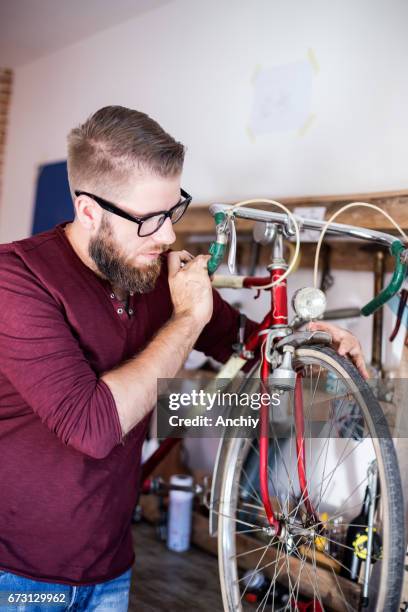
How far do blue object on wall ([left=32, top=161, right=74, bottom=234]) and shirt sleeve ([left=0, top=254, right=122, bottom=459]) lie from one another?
2.53m

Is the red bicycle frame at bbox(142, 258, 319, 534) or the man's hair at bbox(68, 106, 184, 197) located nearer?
the man's hair at bbox(68, 106, 184, 197)

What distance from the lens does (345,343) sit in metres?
1.46

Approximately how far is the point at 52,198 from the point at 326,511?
253 centimetres

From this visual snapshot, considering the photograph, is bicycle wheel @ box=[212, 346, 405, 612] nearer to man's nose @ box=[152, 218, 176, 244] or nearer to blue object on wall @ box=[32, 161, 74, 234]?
man's nose @ box=[152, 218, 176, 244]

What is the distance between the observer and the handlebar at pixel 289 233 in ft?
4.49

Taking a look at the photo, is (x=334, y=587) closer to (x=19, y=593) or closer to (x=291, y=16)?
(x=19, y=593)

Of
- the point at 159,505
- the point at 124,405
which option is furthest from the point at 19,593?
the point at 159,505

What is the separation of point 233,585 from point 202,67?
2188 millimetres

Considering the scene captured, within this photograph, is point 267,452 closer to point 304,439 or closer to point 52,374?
point 304,439

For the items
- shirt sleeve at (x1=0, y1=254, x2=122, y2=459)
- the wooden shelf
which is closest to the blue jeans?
shirt sleeve at (x1=0, y1=254, x2=122, y2=459)

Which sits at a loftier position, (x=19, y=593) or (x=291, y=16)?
(x=291, y=16)

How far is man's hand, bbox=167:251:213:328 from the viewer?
131 centimetres

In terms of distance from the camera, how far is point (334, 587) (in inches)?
70.9

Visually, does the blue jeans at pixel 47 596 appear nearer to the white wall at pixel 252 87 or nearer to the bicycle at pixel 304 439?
the bicycle at pixel 304 439
